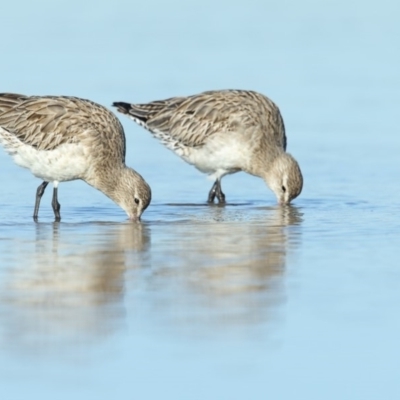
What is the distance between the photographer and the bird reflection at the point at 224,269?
8.53 metres

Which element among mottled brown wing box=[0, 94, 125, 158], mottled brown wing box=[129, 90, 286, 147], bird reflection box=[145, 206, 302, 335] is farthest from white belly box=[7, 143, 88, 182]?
mottled brown wing box=[129, 90, 286, 147]

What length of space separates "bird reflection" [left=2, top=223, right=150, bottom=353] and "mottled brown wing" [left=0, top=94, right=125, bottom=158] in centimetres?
143

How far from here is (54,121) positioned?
537 inches

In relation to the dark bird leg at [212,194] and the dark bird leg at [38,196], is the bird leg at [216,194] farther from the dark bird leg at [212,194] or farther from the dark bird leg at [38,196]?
the dark bird leg at [38,196]

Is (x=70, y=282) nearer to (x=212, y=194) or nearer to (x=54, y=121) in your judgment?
(x=54, y=121)

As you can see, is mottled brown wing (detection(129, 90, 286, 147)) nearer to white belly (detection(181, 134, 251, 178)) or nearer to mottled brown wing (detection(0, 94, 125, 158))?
white belly (detection(181, 134, 251, 178))

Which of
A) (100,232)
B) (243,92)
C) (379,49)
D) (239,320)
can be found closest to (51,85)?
(243,92)

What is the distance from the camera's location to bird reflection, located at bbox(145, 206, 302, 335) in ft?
28.0

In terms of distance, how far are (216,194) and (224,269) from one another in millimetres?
4497

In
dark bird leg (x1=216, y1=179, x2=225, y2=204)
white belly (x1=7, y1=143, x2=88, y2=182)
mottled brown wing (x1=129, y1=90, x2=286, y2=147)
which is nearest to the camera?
white belly (x1=7, y1=143, x2=88, y2=182)

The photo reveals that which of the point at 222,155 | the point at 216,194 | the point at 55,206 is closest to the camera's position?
the point at 55,206

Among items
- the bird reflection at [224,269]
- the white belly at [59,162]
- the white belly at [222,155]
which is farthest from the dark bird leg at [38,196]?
the white belly at [222,155]

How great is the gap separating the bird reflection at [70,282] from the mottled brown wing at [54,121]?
143 cm

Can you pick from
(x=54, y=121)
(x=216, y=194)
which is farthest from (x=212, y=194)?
(x=54, y=121)
